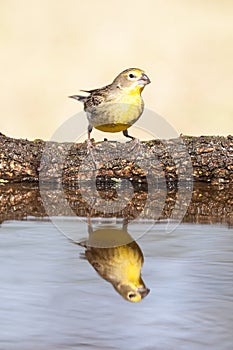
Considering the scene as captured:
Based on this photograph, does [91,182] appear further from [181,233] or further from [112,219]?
[181,233]

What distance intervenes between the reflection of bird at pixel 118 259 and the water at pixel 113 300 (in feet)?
0.08

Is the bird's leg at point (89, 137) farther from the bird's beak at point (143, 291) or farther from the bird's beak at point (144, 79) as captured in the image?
the bird's beak at point (143, 291)

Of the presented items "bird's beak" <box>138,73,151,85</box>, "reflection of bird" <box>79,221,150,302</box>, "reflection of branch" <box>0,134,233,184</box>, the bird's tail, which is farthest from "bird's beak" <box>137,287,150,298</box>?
"reflection of branch" <box>0,134,233,184</box>

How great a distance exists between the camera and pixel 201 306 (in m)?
1.81

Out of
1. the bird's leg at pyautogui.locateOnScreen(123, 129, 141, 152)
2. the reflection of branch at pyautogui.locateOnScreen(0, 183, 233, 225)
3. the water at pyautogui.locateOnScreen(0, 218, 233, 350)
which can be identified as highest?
the bird's leg at pyautogui.locateOnScreen(123, 129, 141, 152)

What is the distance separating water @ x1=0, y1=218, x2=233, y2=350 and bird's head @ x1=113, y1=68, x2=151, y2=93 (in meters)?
1.23

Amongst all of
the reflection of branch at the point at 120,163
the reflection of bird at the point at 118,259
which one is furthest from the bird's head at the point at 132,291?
the reflection of branch at the point at 120,163

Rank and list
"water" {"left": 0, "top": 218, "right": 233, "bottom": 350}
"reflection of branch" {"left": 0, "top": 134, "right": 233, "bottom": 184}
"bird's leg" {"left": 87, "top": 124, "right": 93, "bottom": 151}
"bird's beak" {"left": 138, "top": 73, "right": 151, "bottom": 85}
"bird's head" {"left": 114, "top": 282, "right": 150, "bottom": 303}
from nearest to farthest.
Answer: "water" {"left": 0, "top": 218, "right": 233, "bottom": 350} → "bird's head" {"left": 114, "top": 282, "right": 150, "bottom": 303} → "bird's beak" {"left": 138, "top": 73, "right": 151, "bottom": 85} → "bird's leg" {"left": 87, "top": 124, "right": 93, "bottom": 151} → "reflection of branch" {"left": 0, "top": 134, "right": 233, "bottom": 184}

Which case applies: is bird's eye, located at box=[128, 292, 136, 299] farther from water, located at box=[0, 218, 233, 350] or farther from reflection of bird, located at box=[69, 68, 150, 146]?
reflection of bird, located at box=[69, 68, 150, 146]

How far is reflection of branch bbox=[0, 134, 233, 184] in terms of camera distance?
4426mm

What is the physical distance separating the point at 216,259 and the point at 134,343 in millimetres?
924

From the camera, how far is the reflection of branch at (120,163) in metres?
4.43

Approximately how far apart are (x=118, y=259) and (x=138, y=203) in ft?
4.53

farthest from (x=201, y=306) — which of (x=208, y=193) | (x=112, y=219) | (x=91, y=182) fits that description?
(x=91, y=182)
